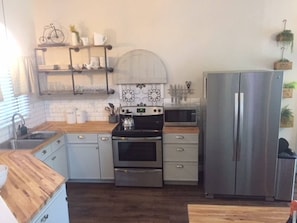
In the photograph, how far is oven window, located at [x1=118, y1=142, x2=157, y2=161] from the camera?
11.6 ft

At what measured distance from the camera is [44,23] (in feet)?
13.1

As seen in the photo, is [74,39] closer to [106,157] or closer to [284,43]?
[106,157]

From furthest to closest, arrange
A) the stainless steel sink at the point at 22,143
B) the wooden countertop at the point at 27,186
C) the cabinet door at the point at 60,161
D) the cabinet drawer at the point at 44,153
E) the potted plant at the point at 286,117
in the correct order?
the potted plant at the point at 286,117
the cabinet door at the point at 60,161
the stainless steel sink at the point at 22,143
the cabinet drawer at the point at 44,153
the wooden countertop at the point at 27,186

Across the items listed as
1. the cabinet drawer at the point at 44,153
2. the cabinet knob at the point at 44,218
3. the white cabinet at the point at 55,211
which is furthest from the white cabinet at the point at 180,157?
the cabinet knob at the point at 44,218

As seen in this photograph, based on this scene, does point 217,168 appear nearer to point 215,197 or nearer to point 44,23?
point 215,197

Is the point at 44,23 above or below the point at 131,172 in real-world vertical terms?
above

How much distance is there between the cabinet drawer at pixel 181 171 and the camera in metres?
3.58

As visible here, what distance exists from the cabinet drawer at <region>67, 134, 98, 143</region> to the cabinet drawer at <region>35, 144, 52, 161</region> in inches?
19.0

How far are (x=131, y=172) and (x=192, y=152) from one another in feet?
2.93

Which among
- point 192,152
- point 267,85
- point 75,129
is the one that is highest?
point 267,85

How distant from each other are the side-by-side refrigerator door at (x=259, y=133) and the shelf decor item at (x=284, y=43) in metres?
0.80

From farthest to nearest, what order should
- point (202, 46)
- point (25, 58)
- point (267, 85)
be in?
point (202, 46)
point (25, 58)
point (267, 85)

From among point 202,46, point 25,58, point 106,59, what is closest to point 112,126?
point 106,59

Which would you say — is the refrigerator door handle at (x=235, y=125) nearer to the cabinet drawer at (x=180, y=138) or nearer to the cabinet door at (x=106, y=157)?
the cabinet drawer at (x=180, y=138)
